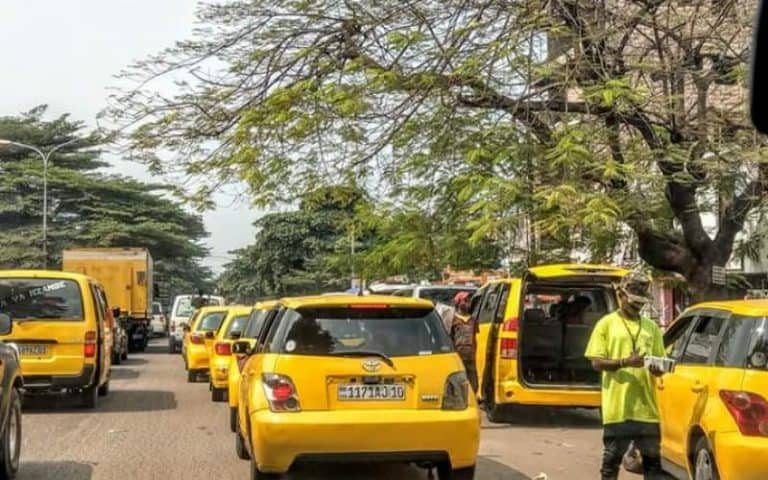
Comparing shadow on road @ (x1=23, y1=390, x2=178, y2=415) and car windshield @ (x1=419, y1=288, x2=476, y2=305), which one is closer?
shadow on road @ (x1=23, y1=390, x2=178, y2=415)

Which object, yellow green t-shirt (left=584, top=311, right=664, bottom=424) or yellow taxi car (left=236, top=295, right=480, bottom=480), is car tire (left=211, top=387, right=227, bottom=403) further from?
yellow green t-shirt (left=584, top=311, right=664, bottom=424)

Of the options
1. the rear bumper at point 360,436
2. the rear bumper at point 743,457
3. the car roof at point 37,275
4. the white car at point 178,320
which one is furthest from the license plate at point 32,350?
the white car at point 178,320

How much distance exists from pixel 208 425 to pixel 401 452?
18.4 feet

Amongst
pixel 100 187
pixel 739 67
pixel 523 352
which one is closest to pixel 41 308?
pixel 523 352

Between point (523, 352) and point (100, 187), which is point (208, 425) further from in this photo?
Answer: point (100, 187)

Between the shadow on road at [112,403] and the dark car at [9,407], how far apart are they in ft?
17.5

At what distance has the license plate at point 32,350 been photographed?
13.6 meters

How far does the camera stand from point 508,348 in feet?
39.9

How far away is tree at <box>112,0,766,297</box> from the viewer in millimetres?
13711

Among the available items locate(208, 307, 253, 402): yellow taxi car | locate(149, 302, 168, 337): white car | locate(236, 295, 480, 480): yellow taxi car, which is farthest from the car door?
locate(149, 302, 168, 337): white car

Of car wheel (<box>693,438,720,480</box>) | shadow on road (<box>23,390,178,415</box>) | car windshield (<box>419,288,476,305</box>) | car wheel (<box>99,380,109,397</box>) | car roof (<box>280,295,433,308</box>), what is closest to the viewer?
car wheel (<box>693,438,720,480</box>)

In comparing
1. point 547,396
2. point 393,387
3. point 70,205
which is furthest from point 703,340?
point 70,205

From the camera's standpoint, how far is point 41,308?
45.2 feet

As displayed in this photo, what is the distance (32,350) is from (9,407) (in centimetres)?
540
